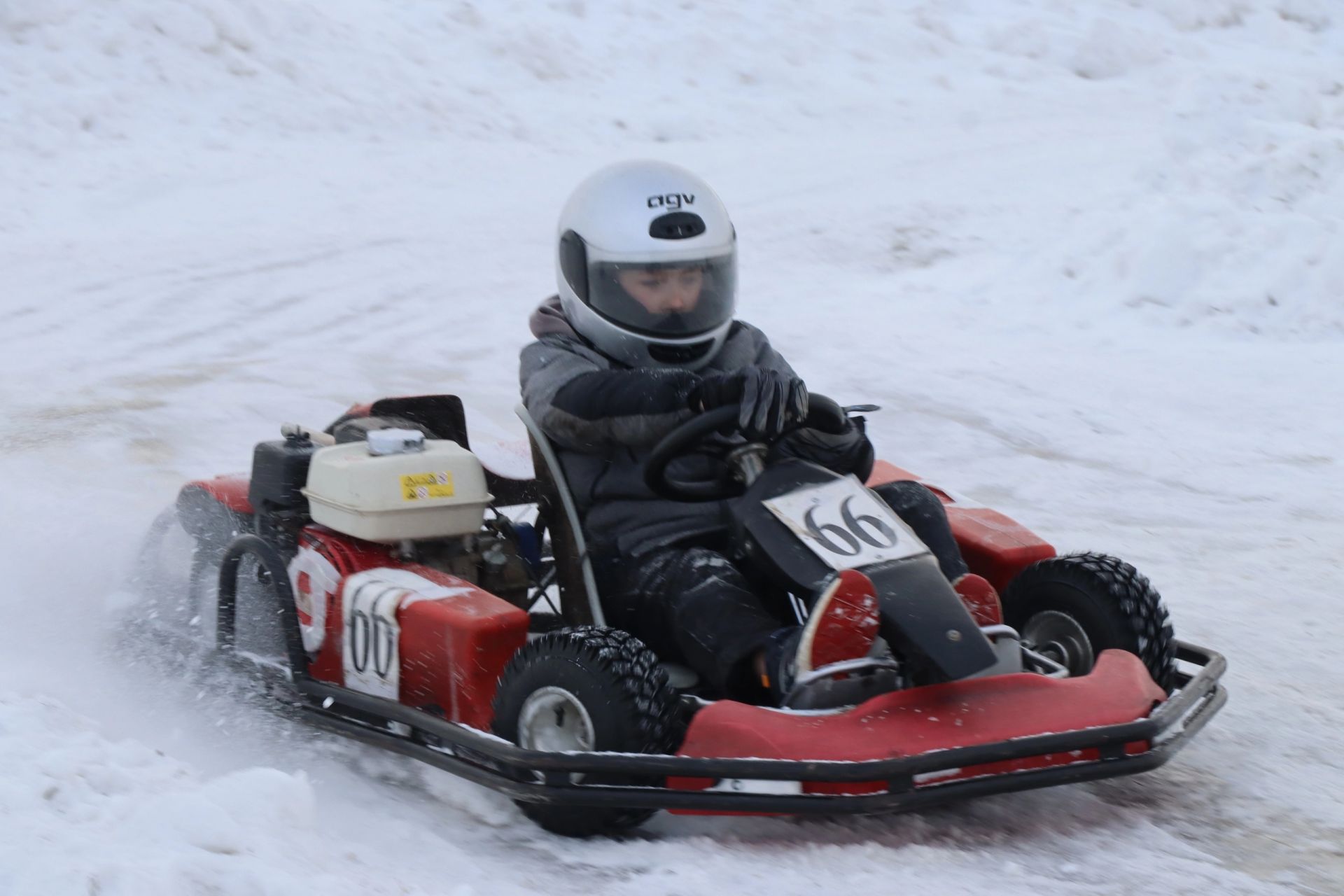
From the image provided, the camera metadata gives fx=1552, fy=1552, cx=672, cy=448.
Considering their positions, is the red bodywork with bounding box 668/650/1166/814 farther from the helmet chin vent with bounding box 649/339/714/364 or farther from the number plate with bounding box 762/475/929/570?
the helmet chin vent with bounding box 649/339/714/364

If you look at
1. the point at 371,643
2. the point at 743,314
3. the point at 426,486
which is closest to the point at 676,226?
the point at 426,486

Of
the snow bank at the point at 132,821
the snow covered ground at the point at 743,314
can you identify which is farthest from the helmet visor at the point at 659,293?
the snow bank at the point at 132,821

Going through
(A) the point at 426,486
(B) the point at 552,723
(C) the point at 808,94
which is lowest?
(B) the point at 552,723

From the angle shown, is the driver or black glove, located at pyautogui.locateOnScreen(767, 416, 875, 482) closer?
the driver

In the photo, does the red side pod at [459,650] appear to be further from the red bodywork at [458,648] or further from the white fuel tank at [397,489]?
the white fuel tank at [397,489]

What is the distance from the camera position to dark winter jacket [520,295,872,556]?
3.54m

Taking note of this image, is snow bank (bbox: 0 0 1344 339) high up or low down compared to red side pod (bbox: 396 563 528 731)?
up

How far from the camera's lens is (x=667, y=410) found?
351 centimetres

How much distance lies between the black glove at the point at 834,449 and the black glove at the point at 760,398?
0.28 metres

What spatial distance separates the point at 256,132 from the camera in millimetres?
12102

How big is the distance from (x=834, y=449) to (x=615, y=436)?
532 mm

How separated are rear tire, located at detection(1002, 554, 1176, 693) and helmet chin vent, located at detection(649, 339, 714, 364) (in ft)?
3.16

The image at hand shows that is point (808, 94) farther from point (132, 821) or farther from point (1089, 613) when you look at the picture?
point (132, 821)

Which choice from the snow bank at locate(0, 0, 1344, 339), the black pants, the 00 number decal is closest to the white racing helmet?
the black pants
